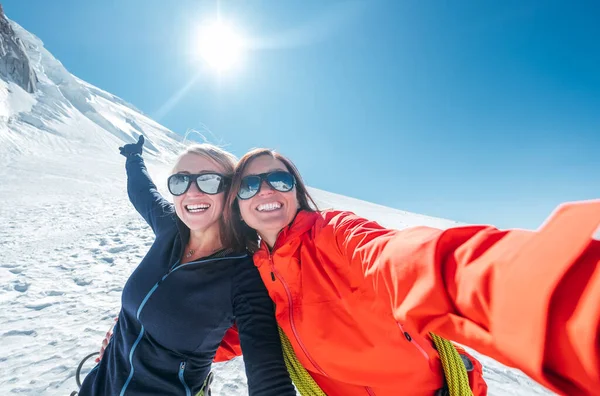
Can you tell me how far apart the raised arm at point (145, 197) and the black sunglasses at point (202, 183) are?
398 millimetres

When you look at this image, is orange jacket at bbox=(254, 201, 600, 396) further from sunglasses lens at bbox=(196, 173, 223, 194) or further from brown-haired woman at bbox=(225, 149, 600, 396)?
sunglasses lens at bbox=(196, 173, 223, 194)

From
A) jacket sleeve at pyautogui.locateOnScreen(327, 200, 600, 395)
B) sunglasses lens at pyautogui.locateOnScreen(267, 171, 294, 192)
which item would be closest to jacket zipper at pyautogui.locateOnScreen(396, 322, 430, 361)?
jacket sleeve at pyautogui.locateOnScreen(327, 200, 600, 395)

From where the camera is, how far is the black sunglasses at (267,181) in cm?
168

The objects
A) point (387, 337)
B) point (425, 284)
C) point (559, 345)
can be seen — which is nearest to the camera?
point (559, 345)

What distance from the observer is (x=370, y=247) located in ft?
3.13

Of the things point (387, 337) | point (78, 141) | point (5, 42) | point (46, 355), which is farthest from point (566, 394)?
point (5, 42)

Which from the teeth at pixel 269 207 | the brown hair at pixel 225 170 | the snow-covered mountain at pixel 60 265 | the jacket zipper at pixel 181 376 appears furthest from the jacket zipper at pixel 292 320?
the snow-covered mountain at pixel 60 265

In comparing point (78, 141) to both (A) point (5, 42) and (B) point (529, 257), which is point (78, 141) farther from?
(B) point (529, 257)

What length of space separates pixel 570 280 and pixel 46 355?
3649mm

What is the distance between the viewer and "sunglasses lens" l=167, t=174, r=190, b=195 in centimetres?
185

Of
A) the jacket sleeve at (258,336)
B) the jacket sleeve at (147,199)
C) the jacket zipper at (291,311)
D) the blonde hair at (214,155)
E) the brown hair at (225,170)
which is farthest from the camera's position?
the jacket sleeve at (147,199)

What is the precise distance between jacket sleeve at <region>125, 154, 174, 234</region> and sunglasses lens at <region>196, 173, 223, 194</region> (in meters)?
0.55

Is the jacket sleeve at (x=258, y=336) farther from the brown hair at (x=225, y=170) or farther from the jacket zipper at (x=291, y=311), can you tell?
the brown hair at (x=225, y=170)

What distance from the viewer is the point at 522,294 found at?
448mm
